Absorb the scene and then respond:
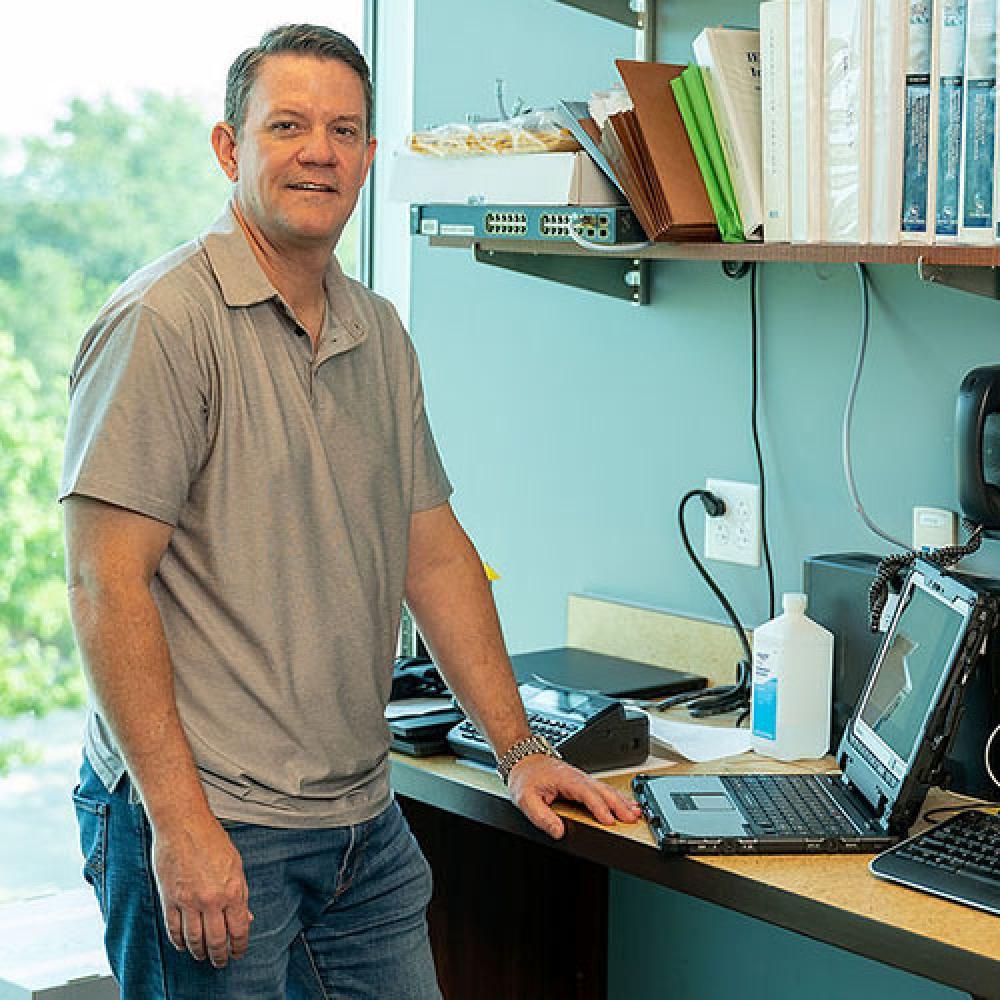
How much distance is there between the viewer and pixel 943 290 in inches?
81.6

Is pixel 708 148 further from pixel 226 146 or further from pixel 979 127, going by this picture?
pixel 226 146

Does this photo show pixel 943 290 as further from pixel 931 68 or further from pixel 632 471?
pixel 632 471

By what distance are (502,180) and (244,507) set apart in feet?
2.47

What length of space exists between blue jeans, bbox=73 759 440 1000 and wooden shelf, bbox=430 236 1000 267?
78 centimetres

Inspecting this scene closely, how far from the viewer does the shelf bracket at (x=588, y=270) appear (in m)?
2.39

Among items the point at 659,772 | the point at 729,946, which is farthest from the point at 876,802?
the point at 729,946

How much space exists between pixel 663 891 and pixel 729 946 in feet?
0.51

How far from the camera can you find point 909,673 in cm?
177

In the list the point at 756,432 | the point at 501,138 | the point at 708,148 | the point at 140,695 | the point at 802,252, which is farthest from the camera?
the point at 756,432

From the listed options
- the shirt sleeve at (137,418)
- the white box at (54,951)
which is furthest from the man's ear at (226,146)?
the white box at (54,951)

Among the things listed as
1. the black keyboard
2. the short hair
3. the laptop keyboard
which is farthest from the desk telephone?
the short hair

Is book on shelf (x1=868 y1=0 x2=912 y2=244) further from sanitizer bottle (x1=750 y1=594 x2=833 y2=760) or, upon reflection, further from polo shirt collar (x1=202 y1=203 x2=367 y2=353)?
polo shirt collar (x1=202 y1=203 x2=367 y2=353)

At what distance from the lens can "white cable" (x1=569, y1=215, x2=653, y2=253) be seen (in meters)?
2.04

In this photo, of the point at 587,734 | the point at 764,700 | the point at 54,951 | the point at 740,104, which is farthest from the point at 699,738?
the point at 54,951
